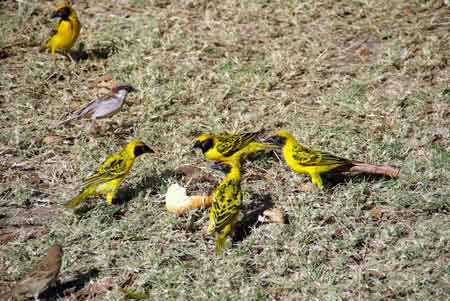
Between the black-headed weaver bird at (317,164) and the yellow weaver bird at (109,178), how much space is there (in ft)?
5.45

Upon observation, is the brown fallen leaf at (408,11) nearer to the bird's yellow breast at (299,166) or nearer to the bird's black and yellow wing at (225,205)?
the bird's yellow breast at (299,166)

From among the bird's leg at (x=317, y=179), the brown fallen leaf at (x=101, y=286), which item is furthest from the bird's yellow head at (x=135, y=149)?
the bird's leg at (x=317, y=179)

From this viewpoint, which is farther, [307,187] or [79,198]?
[307,187]

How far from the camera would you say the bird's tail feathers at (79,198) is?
6.54m

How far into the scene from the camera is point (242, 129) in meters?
8.12

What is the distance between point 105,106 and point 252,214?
2759 millimetres

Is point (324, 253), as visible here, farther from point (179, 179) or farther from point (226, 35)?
point (226, 35)

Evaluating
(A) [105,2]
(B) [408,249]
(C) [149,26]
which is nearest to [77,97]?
(C) [149,26]

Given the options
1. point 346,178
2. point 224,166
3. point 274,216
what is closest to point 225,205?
point 274,216

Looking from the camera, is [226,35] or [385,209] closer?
[385,209]

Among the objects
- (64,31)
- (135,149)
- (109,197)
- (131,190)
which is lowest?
(131,190)

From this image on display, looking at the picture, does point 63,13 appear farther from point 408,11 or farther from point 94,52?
point 408,11

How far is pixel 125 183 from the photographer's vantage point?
7262 mm

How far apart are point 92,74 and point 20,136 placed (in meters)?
1.87
